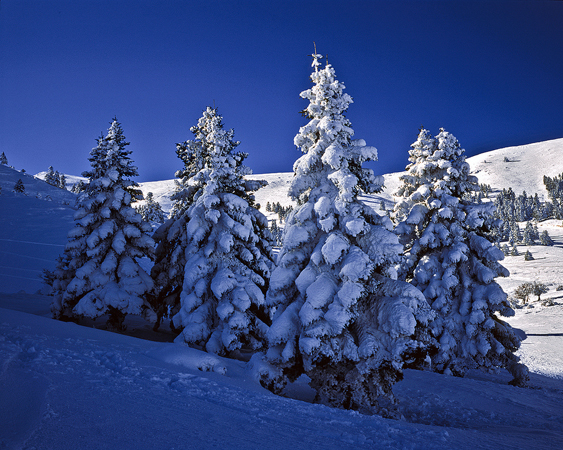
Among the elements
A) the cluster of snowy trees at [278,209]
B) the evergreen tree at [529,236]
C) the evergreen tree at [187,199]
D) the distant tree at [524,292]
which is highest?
the cluster of snowy trees at [278,209]

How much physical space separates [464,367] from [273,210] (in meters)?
146

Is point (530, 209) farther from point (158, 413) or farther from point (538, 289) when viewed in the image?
point (158, 413)

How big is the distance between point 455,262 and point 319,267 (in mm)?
9670

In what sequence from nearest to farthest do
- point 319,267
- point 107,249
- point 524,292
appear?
1. point 319,267
2. point 107,249
3. point 524,292

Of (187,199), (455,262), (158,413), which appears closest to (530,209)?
(455,262)

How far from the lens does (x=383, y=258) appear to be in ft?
37.0

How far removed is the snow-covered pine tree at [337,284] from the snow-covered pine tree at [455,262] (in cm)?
747

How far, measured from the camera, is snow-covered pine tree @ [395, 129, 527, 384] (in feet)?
55.7

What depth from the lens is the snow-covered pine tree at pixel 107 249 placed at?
60.0ft

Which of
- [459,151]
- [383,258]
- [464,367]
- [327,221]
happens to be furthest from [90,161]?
[464,367]

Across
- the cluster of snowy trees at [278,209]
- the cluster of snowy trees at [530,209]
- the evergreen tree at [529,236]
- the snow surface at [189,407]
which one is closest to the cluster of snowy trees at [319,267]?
the snow surface at [189,407]

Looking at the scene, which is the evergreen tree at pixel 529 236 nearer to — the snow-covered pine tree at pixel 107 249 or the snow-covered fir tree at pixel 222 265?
the snow-covered fir tree at pixel 222 265

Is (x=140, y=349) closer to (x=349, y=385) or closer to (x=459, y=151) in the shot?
(x=349, y=385)

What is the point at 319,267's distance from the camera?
38.3ft
